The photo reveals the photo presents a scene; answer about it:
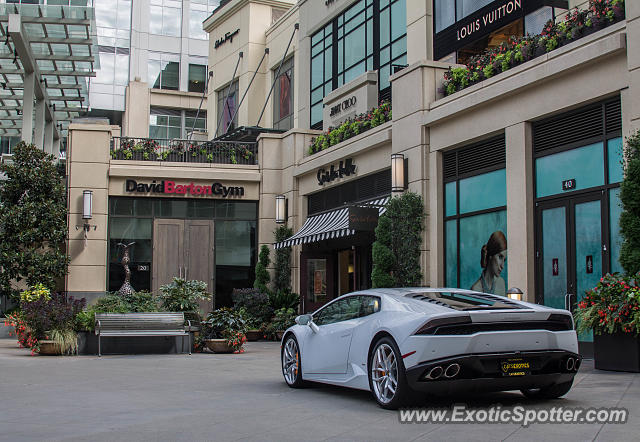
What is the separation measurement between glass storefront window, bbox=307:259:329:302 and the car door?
15.6 metres

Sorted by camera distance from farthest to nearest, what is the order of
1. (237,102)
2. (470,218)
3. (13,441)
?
(237,102), (470,218), (13,441)

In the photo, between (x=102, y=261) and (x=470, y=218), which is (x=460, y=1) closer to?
(x=470, y=218)

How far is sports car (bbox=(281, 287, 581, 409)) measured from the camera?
7883mm

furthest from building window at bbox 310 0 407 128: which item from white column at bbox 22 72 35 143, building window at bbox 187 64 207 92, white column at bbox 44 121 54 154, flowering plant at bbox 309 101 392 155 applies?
building window at bbox 187 64 207 92

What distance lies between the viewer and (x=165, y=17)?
66125mm

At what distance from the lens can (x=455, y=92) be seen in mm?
18594

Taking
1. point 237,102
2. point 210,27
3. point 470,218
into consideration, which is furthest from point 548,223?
point 210,27

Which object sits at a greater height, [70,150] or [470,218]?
[70,150]

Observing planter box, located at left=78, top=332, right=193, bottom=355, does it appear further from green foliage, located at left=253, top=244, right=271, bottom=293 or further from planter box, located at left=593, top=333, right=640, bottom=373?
planter box, located at left=593, top=333, right=640, bottom=373

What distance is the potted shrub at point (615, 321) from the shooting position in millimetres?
11250

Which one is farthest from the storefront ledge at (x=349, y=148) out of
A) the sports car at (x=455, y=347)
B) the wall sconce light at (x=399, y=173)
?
the sports car at (x=455, y=347)

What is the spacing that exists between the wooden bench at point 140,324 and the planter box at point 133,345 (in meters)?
0.28

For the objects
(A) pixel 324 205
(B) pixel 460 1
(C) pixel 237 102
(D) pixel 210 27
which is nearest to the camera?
(B) pixel 460 1

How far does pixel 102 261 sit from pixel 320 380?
19.1 metres
